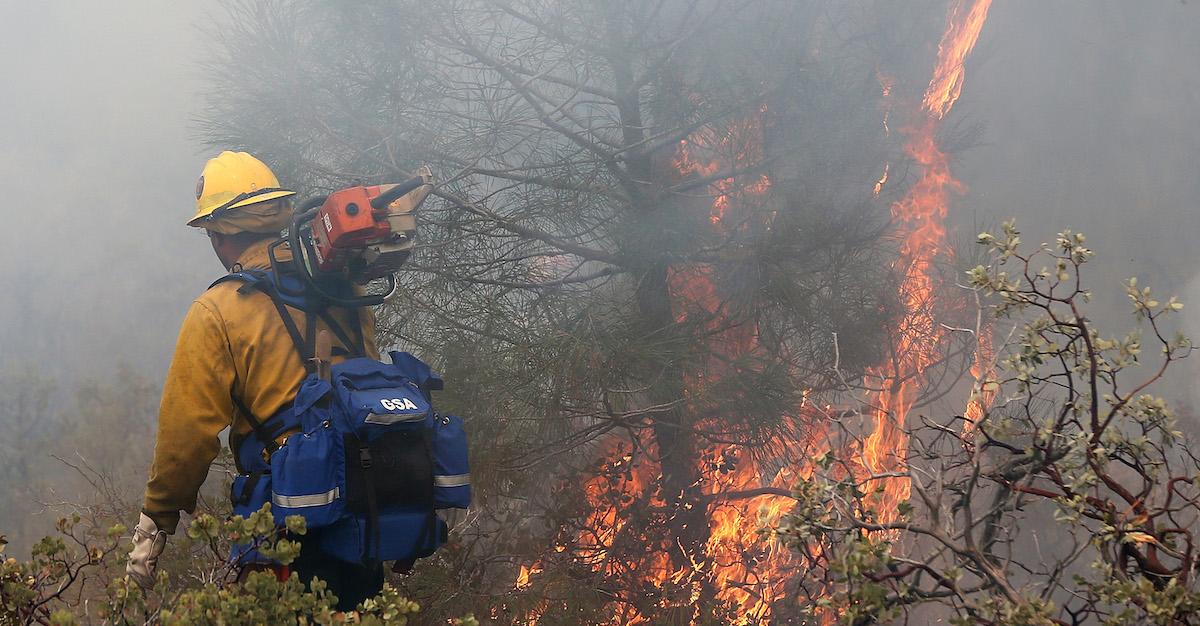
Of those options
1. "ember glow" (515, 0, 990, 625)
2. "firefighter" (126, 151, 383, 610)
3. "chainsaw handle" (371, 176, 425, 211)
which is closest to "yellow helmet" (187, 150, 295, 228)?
"firefighter" (126, 151, 383, 610)

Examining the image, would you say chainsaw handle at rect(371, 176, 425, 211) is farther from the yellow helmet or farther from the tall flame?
the tall flame

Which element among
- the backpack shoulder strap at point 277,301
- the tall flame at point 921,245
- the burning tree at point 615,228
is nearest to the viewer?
the backpack shoulder strap at point 277,301

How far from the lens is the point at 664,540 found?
524 centimetres

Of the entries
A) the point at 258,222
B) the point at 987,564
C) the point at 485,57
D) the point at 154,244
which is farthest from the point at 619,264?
the point at 154,244

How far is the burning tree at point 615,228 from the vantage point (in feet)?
15.0

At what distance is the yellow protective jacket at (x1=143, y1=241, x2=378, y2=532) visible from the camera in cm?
243

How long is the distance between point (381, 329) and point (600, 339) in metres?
1.17

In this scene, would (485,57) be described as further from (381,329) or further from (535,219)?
(381,329)

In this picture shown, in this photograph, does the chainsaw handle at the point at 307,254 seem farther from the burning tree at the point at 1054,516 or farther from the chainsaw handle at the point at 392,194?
the burning tree at the point at 1054,516

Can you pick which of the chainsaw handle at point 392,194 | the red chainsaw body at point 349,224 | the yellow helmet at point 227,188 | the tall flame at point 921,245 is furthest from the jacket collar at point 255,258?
the tall flame at point 921,245

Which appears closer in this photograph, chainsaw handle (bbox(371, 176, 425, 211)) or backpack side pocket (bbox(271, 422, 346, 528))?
backpack side pocket (bbox(271, 422, 346, 528))

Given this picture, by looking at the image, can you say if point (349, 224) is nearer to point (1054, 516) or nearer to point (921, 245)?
point (1054, 516)

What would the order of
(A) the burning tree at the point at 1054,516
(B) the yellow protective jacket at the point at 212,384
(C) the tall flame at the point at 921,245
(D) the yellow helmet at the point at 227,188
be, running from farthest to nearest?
(C) the tall flame at the point at 921,245
(D) the yellow helmet at the point at 227,188
(B) the yellow protective jacket at the point at 212,384
(A) the burning tree at the point at 1054,516

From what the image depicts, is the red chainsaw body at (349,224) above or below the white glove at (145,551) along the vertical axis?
above
